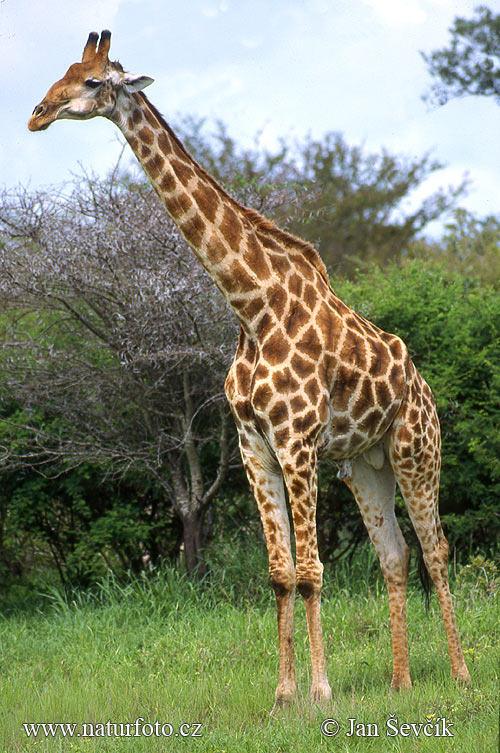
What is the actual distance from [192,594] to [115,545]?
1.47m

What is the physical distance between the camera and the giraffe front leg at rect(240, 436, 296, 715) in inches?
166

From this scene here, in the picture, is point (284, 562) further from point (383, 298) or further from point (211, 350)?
point (383, 298)

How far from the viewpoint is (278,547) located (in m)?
4.28

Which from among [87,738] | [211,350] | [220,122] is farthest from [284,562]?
[220,122]

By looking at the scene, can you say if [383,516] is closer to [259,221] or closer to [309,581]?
[309,581]

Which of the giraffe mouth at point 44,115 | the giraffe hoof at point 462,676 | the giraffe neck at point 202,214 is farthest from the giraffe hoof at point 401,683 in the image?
the giraffe mouth at point 44,115

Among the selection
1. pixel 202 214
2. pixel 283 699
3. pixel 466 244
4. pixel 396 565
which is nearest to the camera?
pixel 283 699

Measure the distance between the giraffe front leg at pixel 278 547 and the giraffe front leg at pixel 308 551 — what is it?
0.09 meters

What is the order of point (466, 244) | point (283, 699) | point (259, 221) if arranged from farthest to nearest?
point (466, 244)
point (259, 221)
point (283, 699)

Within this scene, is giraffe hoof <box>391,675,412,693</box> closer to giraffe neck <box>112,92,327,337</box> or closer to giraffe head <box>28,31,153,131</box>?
giraffe neck <box>112,92,327,337</box>

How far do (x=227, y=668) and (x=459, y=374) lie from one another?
3.99 metres

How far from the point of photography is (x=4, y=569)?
9.10m

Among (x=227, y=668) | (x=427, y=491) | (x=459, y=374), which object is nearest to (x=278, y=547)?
(x=427, y=491)

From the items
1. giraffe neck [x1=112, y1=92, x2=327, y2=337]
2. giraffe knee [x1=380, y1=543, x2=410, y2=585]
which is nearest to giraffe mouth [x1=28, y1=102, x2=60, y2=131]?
giraffe neck [x1=112, y1=92, x2=327, y2=337]
